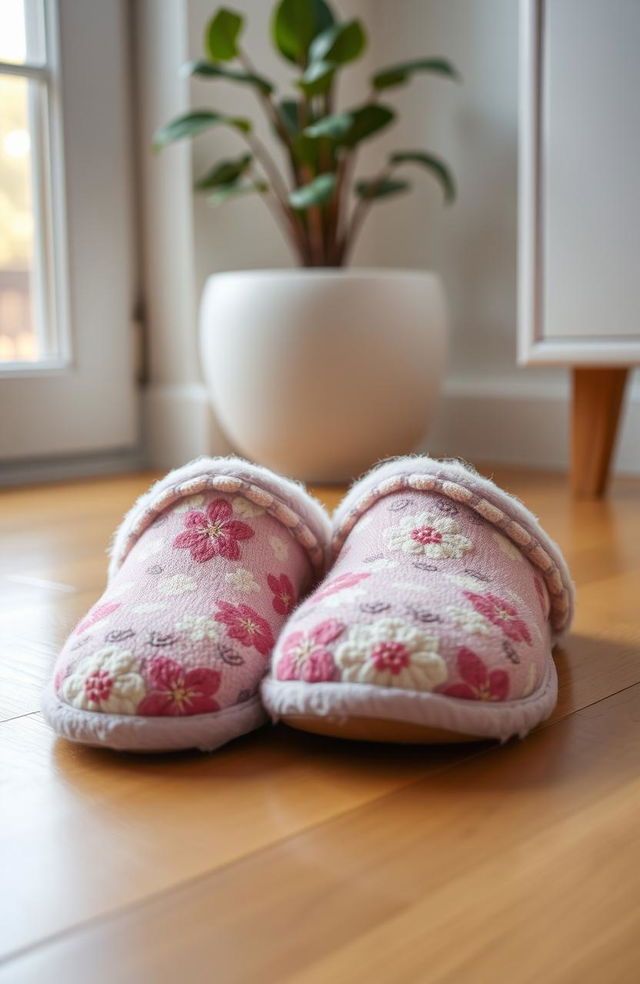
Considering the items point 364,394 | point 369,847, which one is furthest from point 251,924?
point 364,394

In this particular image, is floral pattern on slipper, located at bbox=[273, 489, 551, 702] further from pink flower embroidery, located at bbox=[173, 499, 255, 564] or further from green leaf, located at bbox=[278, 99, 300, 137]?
green leaf, located at bbox=[278, 99, 300, 137]

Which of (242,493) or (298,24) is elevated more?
(298,24)

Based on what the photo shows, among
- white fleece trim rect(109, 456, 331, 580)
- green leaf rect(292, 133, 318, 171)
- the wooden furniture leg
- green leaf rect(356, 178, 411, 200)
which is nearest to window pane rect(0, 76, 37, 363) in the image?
green leaf rect(292, 133, 318, 171)

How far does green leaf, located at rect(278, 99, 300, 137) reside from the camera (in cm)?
163

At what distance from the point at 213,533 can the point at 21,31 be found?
124cm

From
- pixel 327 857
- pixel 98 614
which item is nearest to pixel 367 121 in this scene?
pixel 98 614

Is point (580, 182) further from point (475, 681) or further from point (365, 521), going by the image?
point (475, 681)

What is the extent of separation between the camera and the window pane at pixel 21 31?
161cm

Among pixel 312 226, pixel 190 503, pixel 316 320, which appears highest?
pixel 312 226

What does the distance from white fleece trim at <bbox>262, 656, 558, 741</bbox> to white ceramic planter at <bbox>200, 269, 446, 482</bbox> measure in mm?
1012

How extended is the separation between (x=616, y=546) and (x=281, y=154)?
1057 millimetres

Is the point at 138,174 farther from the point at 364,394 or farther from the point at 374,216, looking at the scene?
the point at 364,394

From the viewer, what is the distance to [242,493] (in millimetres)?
680

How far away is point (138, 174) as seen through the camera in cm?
182
